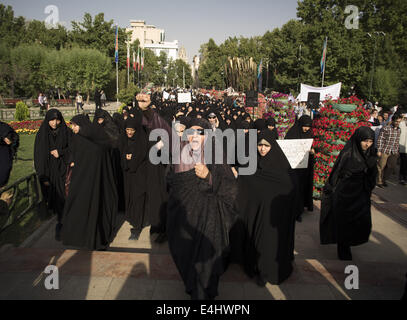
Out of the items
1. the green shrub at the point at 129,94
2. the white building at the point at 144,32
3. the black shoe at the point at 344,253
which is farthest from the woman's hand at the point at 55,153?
the white building at the point at 144,32

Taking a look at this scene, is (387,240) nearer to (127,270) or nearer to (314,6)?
(127,270)

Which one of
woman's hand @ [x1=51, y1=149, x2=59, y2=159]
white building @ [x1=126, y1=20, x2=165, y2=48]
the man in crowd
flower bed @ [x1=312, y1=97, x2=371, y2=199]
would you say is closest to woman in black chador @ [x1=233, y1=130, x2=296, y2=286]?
woman's hand @ [x1=51, y1=149, x2=59, y2=159]

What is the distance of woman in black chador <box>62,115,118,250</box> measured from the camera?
4324 mm

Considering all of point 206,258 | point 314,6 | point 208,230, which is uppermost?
point 314,6

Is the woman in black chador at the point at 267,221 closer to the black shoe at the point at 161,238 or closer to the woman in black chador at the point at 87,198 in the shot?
the black shoe at the point at 161,238

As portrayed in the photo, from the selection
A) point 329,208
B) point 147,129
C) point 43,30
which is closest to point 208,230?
point 329,208

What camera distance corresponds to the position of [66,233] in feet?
14.2

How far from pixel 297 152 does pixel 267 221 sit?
98.1 inches

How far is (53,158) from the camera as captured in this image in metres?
5.14

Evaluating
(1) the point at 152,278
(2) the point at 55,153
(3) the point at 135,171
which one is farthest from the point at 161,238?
(2) the point at 55,153

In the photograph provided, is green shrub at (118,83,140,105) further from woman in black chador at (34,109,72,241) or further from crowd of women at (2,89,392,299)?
woman in black chador at (34,109,72,241)

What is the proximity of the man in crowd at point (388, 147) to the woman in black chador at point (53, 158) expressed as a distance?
24.1 ft
